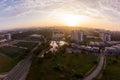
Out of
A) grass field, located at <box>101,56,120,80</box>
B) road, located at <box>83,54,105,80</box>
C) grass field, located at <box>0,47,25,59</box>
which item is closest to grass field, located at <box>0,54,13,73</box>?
grass field, located at <box>0,47,25,59</box>

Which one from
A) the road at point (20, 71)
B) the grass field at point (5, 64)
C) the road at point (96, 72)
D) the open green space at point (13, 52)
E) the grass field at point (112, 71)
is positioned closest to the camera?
the grass field at point (112, 71)

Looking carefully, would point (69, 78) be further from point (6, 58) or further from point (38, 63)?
point (6, 58)

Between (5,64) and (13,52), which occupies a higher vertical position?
(13,52)

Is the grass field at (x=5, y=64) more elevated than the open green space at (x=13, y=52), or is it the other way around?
the open green space at (x=13, y=52)

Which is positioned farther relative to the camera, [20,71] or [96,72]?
[20,71]

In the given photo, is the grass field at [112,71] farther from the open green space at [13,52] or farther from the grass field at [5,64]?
the open green space at [13,52]

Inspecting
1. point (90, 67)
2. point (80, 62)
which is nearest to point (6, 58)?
point (80, 62)

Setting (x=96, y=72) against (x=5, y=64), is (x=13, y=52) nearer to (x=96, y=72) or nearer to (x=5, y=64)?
(x=5, y=64)

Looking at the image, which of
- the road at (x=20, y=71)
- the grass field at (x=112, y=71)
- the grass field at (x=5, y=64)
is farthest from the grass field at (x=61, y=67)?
the grass field at (x=5, y=64)

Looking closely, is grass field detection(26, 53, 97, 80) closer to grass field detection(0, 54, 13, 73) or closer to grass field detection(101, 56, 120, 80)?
grass field detection(101, 56, 120, 80)

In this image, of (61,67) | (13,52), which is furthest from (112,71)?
(13,52)
